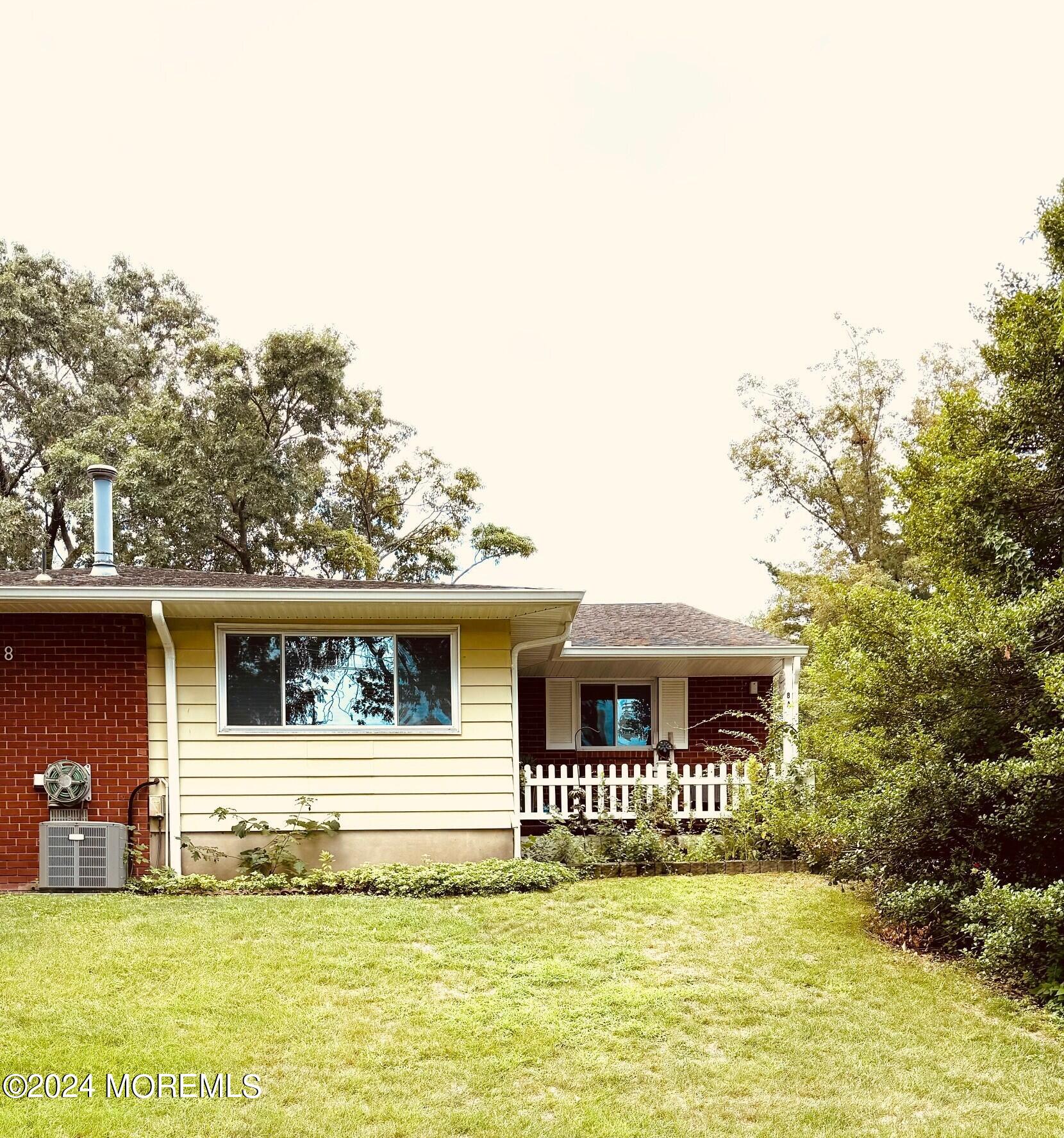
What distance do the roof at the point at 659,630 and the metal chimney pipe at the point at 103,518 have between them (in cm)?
555

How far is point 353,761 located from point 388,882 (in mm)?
1380

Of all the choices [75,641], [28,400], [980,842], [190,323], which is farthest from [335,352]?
[980,842]

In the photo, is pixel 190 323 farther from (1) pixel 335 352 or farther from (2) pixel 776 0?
(2) pixel 776 0

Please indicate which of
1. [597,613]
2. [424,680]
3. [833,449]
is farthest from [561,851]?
[833,449]

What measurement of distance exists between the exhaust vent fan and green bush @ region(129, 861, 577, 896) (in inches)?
38.8

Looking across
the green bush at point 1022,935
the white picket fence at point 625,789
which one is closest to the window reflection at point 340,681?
the white picket fence at point 625,789

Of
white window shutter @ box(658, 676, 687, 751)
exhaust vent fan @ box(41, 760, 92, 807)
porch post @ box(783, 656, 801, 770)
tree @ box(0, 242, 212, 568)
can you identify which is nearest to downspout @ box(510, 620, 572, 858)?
porch post @ box(783, 656, 801, 770)

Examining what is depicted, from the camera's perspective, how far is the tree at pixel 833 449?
2489 cm

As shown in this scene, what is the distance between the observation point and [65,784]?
8570mm

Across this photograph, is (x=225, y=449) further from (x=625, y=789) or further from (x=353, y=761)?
(x=625, y=789)

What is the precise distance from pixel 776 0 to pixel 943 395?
8335 mm

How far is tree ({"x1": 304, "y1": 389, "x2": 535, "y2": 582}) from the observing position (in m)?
25.3

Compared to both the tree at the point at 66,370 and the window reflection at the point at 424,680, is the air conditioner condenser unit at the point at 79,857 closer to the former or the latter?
the window reflection at the point at 424,680

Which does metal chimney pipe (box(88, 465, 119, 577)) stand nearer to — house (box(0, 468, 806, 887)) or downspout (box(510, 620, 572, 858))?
house (box(0, 468, 806, 887))
